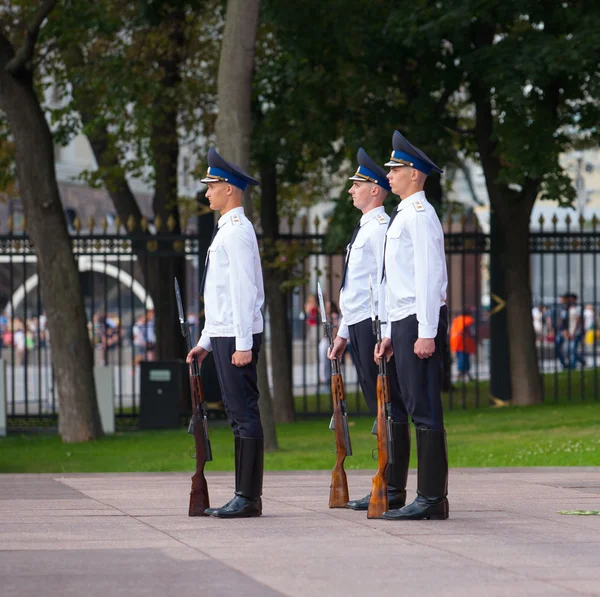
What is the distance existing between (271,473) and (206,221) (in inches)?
282

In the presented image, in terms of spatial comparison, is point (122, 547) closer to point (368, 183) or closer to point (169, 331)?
point (368, 183)

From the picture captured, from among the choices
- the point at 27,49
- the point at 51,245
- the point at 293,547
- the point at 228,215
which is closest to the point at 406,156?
the point at 228,215

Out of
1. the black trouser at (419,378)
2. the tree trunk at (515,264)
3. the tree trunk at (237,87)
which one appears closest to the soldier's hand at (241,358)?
the black trouser at (419,378)

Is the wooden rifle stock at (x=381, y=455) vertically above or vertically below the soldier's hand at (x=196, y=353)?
below

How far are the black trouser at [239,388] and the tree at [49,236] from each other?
8.21m

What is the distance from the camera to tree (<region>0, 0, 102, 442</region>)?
619 inches

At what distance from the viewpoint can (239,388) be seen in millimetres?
7793

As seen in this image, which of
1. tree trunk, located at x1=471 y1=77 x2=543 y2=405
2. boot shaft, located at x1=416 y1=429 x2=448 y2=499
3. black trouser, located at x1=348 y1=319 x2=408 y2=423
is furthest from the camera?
tree trunk, located at x1=471 y1=77 x2=543 y2=405

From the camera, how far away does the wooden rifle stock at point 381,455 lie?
24.8 ft

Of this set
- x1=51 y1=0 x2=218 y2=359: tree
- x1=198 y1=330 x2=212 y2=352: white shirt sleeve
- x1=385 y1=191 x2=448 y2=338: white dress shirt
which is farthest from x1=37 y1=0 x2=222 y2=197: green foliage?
x1=385 y1=191 x2=448 y2=338: white dress shirt

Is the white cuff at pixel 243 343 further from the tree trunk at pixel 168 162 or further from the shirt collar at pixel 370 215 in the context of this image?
the tree trunk at pixel 168 162

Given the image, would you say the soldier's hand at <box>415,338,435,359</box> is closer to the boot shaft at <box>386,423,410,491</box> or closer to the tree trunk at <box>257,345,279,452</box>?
the boot shaft at <box>386,423,410,491</box>

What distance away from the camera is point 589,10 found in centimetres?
1717

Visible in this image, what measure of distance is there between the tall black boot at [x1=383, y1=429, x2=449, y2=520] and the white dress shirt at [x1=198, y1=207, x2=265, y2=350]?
1.09 meters
